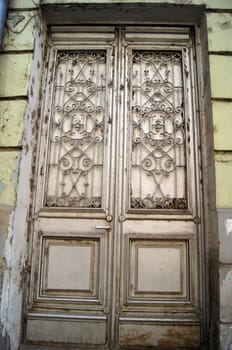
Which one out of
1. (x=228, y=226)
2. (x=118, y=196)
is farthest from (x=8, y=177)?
(x=228, y=226)

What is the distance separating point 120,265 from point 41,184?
1.01 m

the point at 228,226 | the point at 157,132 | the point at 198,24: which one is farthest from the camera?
the point at 198,24

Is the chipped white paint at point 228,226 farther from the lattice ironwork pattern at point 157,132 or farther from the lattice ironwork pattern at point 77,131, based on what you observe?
the lattice ironwork pattern at point 77,131

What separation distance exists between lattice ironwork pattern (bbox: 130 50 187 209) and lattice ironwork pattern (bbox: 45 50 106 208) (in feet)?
1.06

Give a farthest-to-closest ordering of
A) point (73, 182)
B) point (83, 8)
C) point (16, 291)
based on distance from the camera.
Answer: point (83, 8)
point (73, 182)
point (16, 291)

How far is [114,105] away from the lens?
3154 mm

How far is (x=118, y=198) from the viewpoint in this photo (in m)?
2.94

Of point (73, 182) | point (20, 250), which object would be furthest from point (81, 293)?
point (73, 182)

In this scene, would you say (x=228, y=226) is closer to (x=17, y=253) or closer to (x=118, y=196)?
(x=118, y=196)

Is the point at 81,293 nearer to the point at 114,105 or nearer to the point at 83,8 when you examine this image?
the point at 114,105

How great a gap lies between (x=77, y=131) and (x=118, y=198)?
754mm

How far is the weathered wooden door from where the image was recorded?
272 centimetres

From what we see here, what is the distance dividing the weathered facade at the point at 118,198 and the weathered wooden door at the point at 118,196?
10 millimetres

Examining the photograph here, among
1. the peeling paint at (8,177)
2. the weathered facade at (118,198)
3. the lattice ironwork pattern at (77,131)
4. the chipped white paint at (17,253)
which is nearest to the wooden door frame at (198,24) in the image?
the weathered facade at (118,198)
